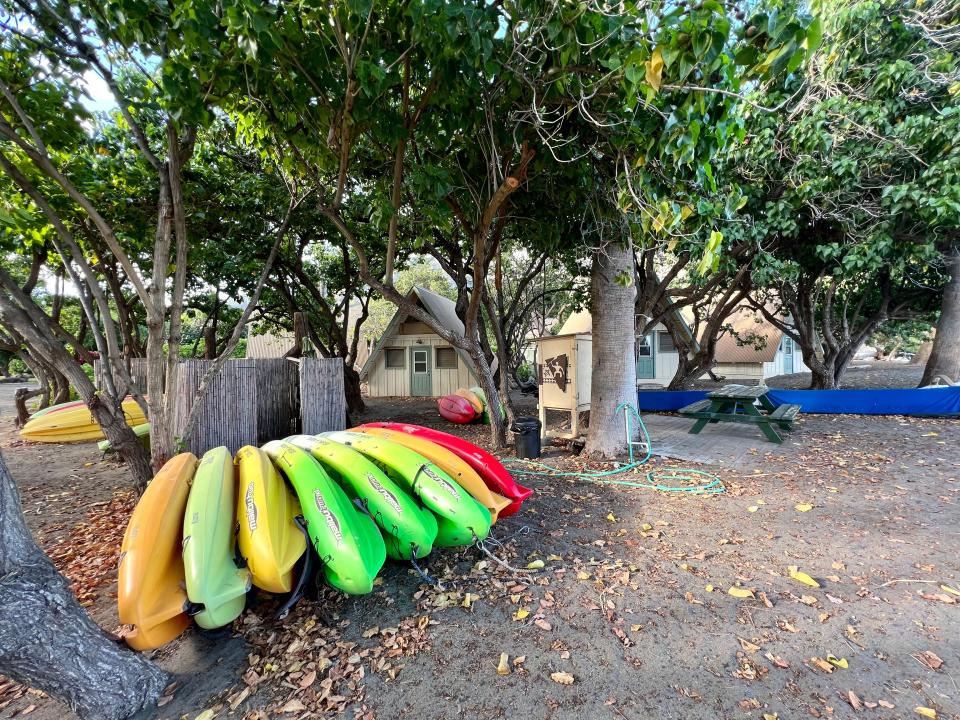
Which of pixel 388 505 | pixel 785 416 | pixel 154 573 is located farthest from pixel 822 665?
pixel 785 416

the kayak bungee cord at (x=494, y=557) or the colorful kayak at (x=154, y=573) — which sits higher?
the colorful kayak at (x=154, y=573)

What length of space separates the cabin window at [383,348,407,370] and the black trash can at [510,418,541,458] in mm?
11959

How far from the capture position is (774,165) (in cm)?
749

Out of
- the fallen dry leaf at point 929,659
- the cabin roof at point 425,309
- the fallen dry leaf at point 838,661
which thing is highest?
the cabin roof at point 425,309

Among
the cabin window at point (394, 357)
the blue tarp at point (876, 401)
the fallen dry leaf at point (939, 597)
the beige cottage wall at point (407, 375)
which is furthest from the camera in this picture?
the cabin window at point (394, 357)

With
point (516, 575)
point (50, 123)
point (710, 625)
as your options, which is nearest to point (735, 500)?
point (710, 625)

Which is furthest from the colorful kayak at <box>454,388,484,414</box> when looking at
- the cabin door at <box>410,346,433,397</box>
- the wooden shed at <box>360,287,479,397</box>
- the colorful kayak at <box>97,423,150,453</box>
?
the cabin door at <box>410,346,433,397</box>

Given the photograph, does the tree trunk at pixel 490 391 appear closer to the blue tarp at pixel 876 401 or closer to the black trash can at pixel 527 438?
the black trash can at pixel 527 438

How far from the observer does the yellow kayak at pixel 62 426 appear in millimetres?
7938

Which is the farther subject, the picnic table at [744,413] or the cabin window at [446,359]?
the cabin window at [446,359]

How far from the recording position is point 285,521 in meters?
2.71

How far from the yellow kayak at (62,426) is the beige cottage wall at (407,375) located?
10.1m

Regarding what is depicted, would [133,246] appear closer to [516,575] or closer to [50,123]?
[50,123]

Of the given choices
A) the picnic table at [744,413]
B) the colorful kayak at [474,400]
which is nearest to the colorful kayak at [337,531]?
the picnic table at [744,413]
